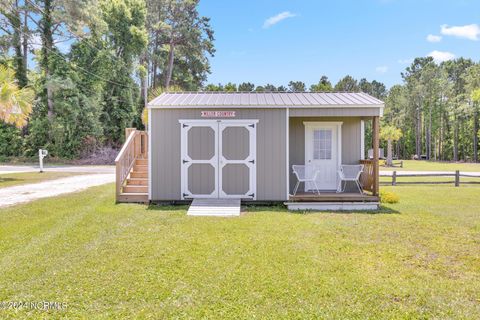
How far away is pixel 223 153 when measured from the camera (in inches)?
320

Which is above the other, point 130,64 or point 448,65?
point 448,65

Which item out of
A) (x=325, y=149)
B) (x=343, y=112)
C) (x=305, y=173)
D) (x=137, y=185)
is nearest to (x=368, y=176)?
(x=325, y=149)

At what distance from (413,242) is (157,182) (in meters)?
5.64

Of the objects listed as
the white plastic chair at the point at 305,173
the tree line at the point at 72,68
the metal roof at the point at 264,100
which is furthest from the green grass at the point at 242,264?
the tree line at the point at 72,68

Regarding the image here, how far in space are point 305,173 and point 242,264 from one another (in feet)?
16.2

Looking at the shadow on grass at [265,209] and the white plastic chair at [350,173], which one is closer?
the shadow on grass at [265,209]

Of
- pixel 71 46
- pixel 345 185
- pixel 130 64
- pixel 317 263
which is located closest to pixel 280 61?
pixel 130 64

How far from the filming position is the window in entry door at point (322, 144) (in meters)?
9.14

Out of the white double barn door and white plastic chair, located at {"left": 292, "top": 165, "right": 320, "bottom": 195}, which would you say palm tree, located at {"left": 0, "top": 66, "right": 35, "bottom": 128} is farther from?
white plastic chair, located at {"left": 292, "top": 165, "right": 320, "bottom": 195}

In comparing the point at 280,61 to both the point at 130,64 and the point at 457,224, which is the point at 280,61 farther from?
the point at 457,224

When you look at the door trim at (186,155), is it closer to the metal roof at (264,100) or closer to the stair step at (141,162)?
the metal roof at (264,100)

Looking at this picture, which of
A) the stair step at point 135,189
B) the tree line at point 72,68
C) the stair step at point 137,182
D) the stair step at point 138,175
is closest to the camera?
the stair step at point 135,189

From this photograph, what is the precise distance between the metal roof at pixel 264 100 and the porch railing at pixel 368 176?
155 centimetres

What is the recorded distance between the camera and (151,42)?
107ft
